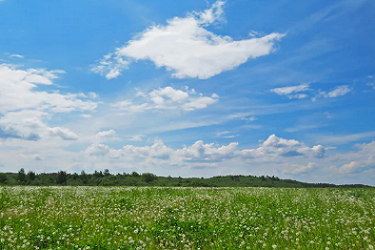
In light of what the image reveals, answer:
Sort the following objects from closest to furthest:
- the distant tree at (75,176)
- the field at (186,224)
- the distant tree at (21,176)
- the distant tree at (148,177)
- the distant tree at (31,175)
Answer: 1. the field at (186,224)
2. the distant tree at (21,176)
3. the distant tree at (31,175)
4. the distant tree at (148,177)
5. the distant tree at (75,176)

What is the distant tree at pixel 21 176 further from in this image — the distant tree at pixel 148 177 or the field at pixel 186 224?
the field at pixel 186 224

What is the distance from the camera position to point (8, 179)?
179ft

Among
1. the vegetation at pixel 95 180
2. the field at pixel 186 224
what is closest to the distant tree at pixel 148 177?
the vegetation at pixel 95 180

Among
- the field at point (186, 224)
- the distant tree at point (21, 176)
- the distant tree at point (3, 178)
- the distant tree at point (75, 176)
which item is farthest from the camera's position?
the distant tree at point (75, 176)

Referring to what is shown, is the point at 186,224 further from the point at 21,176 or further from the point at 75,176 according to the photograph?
the point at 21,176

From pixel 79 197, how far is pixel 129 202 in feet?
15.9

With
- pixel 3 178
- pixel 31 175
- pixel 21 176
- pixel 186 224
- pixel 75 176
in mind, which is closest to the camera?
pixel 186 224

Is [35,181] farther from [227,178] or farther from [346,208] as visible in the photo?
[346,208]

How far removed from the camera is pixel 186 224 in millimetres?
11812

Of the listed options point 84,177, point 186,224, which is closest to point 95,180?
point 84,177

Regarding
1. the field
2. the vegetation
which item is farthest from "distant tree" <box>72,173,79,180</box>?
the field

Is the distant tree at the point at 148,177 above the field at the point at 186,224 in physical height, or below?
above

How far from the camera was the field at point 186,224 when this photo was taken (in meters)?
10.7

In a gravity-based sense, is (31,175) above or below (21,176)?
above
